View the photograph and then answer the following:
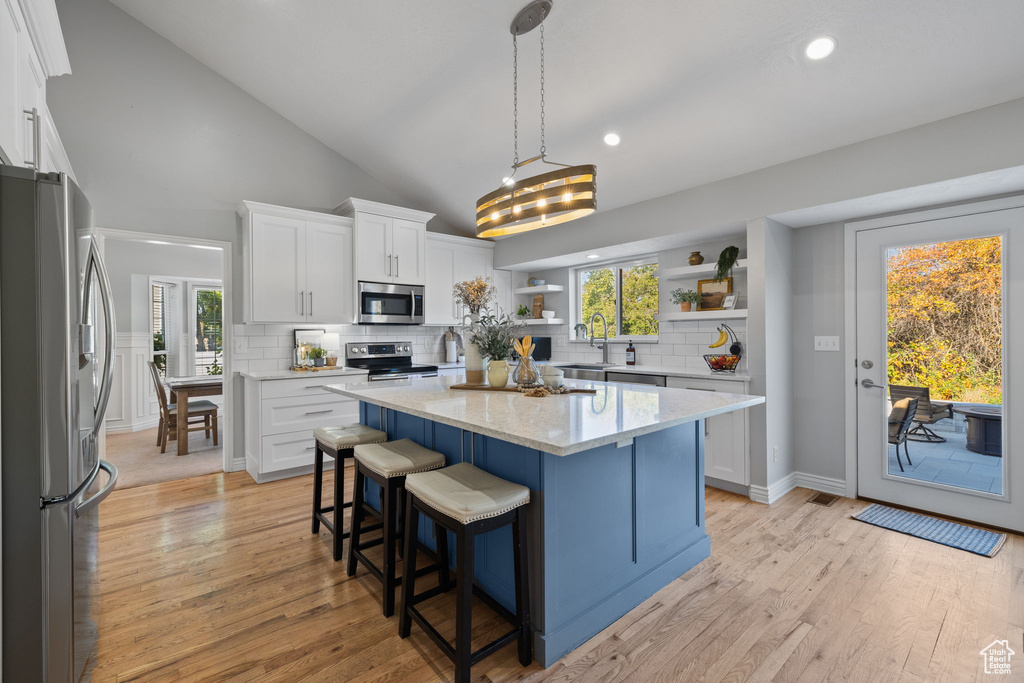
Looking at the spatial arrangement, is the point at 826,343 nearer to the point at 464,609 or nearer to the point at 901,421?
the point at 901,421

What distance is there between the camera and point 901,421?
322 cm

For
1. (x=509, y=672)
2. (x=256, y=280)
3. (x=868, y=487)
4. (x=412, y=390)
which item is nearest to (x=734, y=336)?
(x=868, y=487)

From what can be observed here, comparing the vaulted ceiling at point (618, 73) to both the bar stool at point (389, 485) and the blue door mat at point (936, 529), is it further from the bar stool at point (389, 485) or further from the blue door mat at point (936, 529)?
the bar stool at point (389, 485)

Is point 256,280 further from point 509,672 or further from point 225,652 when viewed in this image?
point 509,672

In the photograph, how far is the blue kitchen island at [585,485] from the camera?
175cm

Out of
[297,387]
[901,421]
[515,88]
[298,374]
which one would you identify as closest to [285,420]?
[297,387]

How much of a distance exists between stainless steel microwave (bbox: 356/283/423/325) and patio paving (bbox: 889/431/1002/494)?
13.5ft

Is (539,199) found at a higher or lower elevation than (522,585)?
higher

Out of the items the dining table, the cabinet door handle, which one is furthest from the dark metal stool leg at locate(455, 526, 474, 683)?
the dining table

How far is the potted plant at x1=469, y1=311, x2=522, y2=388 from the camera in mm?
2605

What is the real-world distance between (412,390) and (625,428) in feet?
4.90

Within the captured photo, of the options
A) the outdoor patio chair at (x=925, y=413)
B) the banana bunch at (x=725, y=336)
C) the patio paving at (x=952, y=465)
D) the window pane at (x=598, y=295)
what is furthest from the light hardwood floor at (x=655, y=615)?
the window pane at (x=598, y=295)

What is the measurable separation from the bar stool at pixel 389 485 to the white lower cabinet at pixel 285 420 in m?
1.87

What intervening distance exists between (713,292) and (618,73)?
196 centimetres
